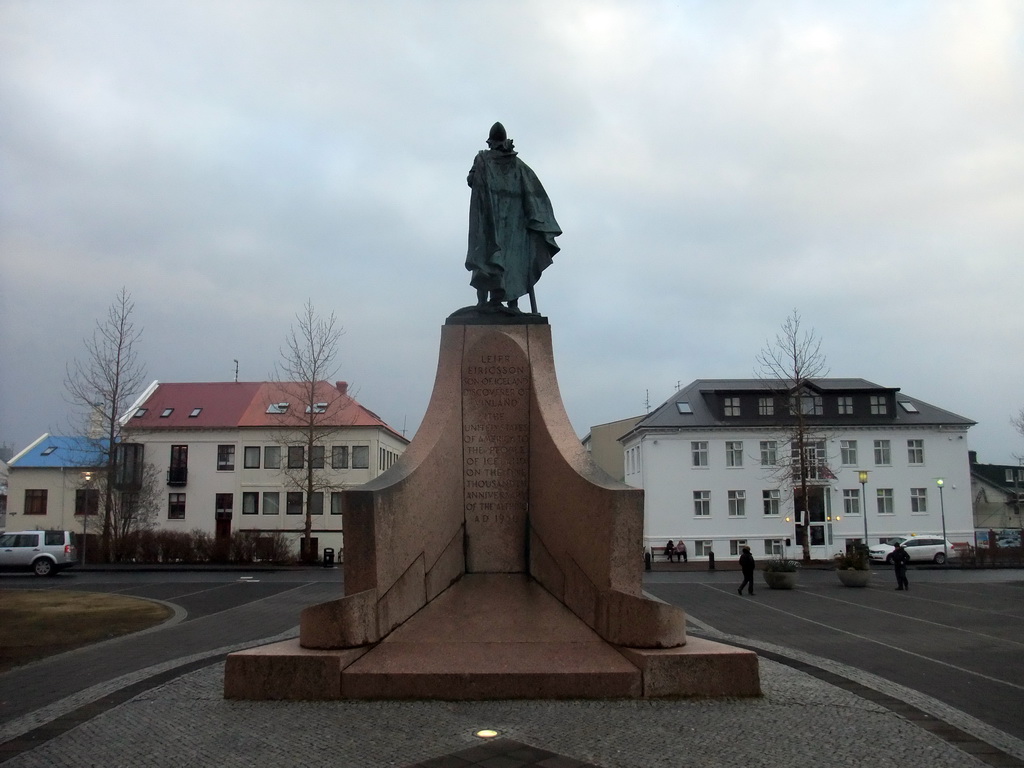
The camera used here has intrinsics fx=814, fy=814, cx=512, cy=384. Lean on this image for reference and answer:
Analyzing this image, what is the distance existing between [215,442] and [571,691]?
4530 cm

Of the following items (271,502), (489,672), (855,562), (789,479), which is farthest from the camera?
(271,502)

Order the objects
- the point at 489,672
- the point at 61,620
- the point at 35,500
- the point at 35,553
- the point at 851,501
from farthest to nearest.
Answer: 1. the point at 35,500
2. the point at 851,501
3. the point at 35,553
4. the point at 61,620
5. the point at 489,672

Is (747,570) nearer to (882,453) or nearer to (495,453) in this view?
(495,453)

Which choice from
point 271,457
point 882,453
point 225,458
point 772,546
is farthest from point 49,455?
point 882,453

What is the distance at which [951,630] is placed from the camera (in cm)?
A: 1340

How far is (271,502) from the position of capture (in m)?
46.8

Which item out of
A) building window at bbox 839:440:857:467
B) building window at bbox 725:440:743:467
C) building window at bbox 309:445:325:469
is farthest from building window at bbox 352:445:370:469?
building window at bbox 839:440:857:467

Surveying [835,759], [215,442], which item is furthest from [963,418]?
[835,759]

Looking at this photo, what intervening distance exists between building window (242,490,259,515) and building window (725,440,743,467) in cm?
2662

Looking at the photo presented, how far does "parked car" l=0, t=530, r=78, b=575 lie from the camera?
27141 millimetres

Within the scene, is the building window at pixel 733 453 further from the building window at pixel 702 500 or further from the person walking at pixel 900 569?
the person walking at pixel 900 569

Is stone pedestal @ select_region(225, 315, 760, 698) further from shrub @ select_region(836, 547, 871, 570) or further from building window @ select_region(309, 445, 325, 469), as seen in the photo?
building window @ select_region(309, 445, 325, 469)

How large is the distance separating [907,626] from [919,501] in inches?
1323

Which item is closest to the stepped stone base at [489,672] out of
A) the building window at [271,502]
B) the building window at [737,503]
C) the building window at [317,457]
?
the building window at [317,457]
